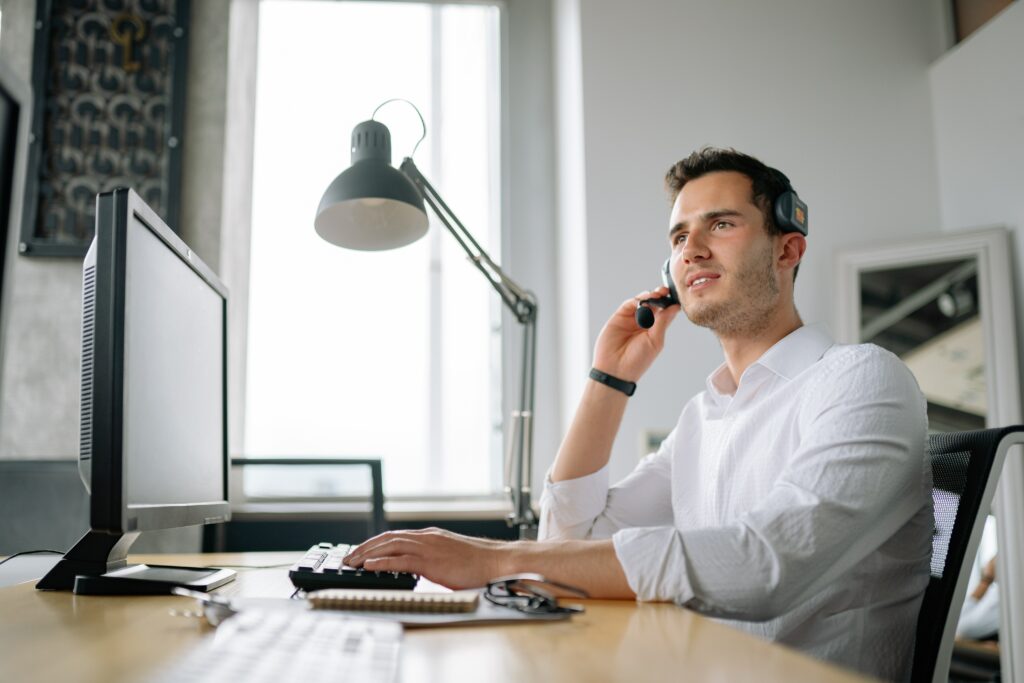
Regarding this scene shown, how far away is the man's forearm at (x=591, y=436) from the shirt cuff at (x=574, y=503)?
16 millimetres

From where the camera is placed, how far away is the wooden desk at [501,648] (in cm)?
57

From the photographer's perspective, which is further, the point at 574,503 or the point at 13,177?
the point at 574,503

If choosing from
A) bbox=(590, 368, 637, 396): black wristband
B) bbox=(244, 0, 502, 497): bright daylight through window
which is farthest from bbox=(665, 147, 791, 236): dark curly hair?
bbox=(244, 0, 502, 497): bright daylight through window

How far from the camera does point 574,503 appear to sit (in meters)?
1.44

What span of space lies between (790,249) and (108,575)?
117 cm

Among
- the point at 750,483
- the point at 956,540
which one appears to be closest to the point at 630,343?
the point at 750,483

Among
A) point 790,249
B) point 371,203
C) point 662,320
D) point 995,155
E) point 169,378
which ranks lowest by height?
point 169,378

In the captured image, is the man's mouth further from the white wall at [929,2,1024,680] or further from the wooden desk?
the white wall at [929,2,1024,680]

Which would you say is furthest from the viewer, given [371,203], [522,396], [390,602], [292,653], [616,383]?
[522,396]

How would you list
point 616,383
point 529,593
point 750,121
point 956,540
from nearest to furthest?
point 529,593, point 956,540, point 616,383, point 750,121

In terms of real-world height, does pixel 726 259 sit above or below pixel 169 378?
above

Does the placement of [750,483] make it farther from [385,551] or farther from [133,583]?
[133,583]

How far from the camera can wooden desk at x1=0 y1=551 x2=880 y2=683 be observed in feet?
1.86

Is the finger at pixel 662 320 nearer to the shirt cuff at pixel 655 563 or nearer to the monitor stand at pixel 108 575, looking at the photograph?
the shirt cuff at pixel 655 563
